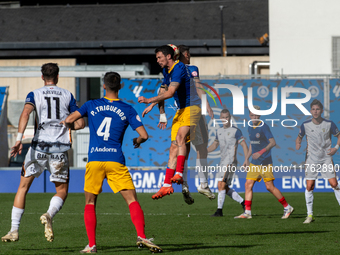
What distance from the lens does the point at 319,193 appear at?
17531mm

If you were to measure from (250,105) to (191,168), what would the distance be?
9.18ft

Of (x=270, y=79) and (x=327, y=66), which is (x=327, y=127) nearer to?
(x=270, y=79)

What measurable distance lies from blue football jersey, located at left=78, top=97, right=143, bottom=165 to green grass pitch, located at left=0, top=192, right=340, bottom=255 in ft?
4.17

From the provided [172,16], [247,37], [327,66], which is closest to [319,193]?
[327,66]

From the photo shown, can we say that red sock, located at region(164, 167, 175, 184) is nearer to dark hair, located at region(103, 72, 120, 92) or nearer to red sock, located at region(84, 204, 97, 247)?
red sock, located at region(84, 204, 97, 247)

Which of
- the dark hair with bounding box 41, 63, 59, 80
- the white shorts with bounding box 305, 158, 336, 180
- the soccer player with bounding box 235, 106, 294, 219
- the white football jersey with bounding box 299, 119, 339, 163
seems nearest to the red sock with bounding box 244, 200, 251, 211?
the soccer player with bounding box 235, 106, 294, 219

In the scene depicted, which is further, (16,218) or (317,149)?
(317,149)

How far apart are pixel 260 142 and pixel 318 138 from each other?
1.28m

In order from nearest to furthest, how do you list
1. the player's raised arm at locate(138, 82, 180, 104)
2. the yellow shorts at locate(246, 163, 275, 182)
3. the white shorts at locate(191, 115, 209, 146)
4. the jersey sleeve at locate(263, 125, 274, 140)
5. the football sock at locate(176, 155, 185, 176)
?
the player's raised arm at locate(138, 82, 180, 104), the football sock at locate(176, 155, 185, 176), the white shorts at locate(191, 115, 209, 146), the yellow shorts at locate(246, 163, 275, 182), the jersey sleeve at locate(263, 125, 274, 140)

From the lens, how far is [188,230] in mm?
9273

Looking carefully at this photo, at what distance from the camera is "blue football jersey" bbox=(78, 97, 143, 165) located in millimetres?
6719

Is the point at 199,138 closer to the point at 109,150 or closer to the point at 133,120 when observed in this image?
the point at 133,120

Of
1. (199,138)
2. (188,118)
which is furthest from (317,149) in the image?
(188,118)

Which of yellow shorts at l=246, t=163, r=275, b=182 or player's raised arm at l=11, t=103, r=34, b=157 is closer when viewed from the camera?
player's raised arm at l=11, t=103, r=34, b=157
